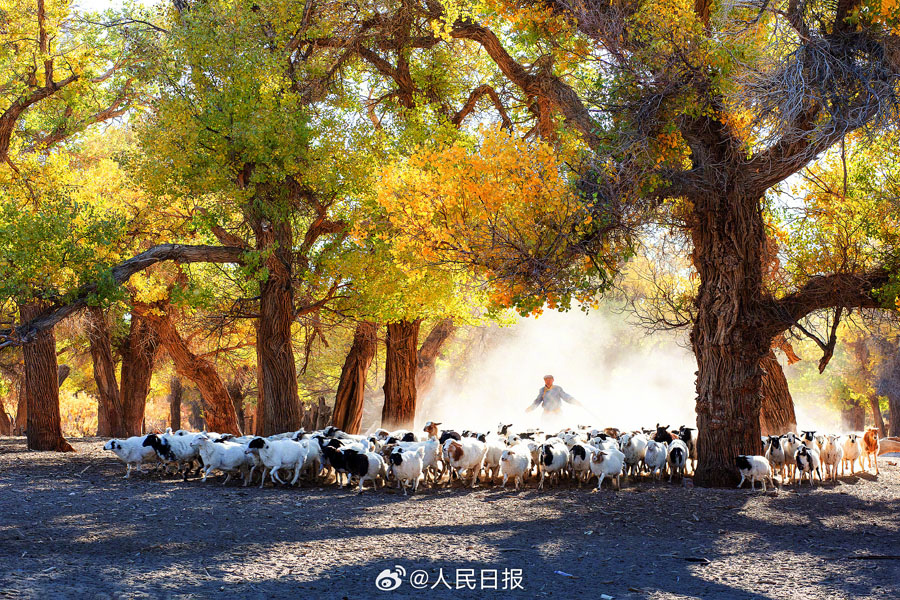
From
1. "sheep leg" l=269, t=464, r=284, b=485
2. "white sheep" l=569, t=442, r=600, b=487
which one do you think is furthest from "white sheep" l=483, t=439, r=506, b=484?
"sheep leg" l=269, t=464, r=284, b=485

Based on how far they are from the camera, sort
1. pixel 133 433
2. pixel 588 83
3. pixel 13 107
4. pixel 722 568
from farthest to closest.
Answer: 1. pixel 133 433
2. pixel 13 107
3. pixel 588 83
4. pixel 722 568

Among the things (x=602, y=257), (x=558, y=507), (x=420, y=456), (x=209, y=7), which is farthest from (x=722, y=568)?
(x=209, y=7)

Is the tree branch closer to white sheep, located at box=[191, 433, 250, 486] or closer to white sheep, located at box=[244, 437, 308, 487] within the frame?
white sheep, located at box=[191, 433, 250, 486]

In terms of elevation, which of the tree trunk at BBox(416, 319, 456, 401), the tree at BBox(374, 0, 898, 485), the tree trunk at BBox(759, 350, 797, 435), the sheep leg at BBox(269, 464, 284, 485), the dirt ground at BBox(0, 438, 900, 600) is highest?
the tree at BBox(374, 0, 898, 485)

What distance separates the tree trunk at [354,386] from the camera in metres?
21.4

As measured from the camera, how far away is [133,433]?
79.2 ft

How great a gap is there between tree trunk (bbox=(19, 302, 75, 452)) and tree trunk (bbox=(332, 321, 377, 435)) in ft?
22.5

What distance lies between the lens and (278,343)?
1686cm

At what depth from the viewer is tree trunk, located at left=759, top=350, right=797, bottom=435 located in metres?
17.8

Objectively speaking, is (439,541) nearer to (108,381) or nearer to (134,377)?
(108,381)

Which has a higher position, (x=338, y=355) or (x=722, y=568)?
(x=338, y=355)

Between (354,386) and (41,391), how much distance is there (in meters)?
7.92

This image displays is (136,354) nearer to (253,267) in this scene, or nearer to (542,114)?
(253,267)

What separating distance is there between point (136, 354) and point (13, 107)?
29.6 ft
